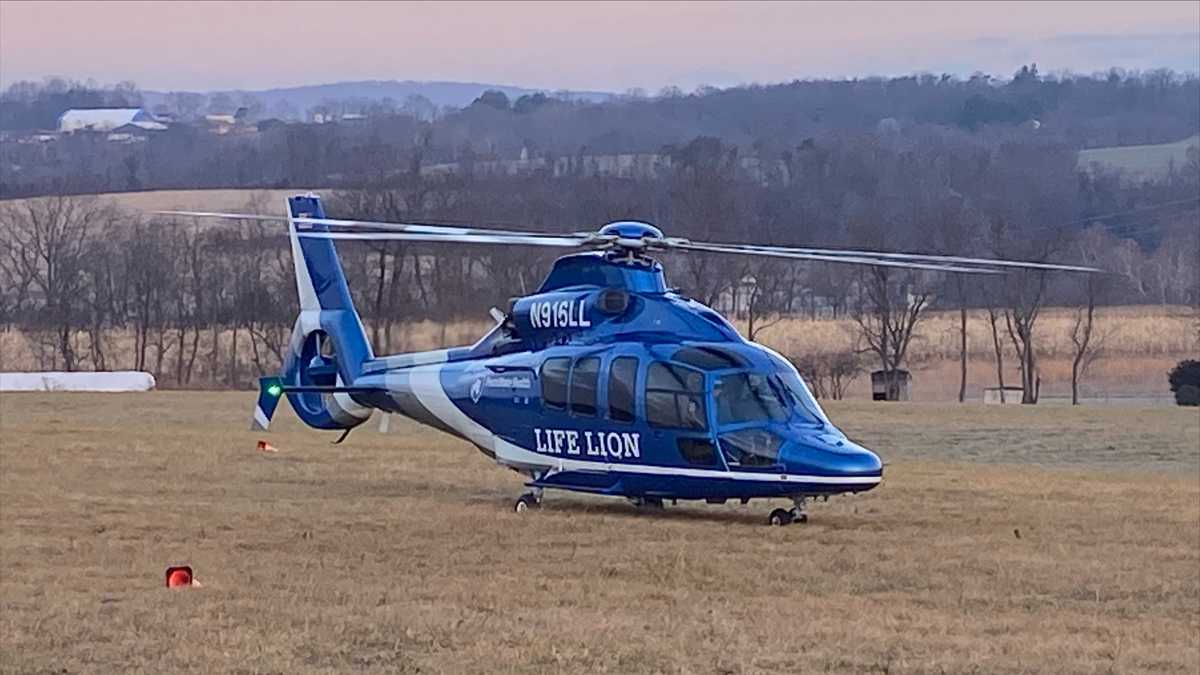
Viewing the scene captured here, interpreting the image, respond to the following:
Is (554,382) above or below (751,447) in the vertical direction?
above

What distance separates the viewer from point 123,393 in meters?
47.8

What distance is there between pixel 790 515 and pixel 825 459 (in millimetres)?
767

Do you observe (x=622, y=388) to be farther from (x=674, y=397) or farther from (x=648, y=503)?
(x=648, y=503)

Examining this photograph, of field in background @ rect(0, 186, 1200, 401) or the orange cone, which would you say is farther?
field in background @ rect(0, 186, 1200, 401)

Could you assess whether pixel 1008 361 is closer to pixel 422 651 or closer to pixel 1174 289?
pixel 1174 289

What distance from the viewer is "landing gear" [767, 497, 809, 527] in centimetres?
1772

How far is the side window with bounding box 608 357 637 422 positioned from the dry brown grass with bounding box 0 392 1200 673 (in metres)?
0.98

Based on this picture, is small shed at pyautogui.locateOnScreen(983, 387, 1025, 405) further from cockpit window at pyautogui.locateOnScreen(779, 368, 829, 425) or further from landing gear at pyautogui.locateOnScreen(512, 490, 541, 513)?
cockpit window at pyautogui.locateOnScreen(779, 368, 829, 425)

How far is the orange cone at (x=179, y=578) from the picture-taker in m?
13.1

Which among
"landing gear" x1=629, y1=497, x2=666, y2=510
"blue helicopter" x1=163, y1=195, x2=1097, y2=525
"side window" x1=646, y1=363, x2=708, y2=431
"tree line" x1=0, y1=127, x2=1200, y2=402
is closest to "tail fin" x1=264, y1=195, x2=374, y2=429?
"blue helicopter" x1=163, y1=195, x2=1097, y2=525

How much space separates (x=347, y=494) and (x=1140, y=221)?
68853 millimetres

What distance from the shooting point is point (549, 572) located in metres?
14.5

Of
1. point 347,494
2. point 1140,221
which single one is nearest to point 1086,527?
point 347,494

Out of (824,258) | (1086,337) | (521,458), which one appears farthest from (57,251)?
(824,258)
